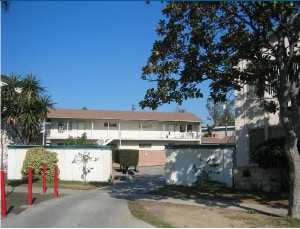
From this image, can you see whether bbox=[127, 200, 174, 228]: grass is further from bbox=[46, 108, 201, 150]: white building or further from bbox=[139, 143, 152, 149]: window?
bbox=[139, 143, 152, 149]: window

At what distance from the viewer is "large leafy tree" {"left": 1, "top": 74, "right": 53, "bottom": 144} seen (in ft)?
74.9

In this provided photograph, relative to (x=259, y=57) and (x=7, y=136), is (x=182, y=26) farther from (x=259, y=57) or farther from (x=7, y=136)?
(x=7, y=136)

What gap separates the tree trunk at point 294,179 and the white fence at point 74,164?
1109 cm

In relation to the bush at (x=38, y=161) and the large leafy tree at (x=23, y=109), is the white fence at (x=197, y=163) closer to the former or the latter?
the bush at (x=38, y=161)

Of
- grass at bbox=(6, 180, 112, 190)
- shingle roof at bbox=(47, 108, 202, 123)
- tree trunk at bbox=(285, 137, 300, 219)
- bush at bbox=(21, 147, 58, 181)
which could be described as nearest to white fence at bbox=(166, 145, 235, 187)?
grass at bbox=(6, 180, 112, 190)

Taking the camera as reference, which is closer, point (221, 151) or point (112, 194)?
point (112, 194)

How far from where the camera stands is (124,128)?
158 feet

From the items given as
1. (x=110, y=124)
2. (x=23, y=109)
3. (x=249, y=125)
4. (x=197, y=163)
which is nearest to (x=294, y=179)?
(x=197, y=163)

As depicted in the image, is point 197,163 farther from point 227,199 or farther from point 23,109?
point 23,109

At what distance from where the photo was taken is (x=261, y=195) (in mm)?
14578

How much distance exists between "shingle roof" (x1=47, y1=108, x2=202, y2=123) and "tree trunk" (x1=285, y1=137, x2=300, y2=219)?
37172 millimetres

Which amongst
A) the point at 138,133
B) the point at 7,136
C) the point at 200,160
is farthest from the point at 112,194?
the point at 138,133

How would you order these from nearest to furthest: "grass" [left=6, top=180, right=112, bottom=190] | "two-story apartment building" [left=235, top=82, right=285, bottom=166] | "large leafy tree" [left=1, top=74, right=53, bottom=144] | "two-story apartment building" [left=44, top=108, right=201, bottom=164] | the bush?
"grass" [left=6, top=180, right=112, bottom=190]
"two-story apartment building" [left=235, top=82, right=285, bottom=166]
the bush
"large leafy tree" [left=1, top=74, right=53, bottom=144]
"two-story apartment building" [left=44, top=108, right=201, bottom=164]

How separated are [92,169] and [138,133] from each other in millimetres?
28494
